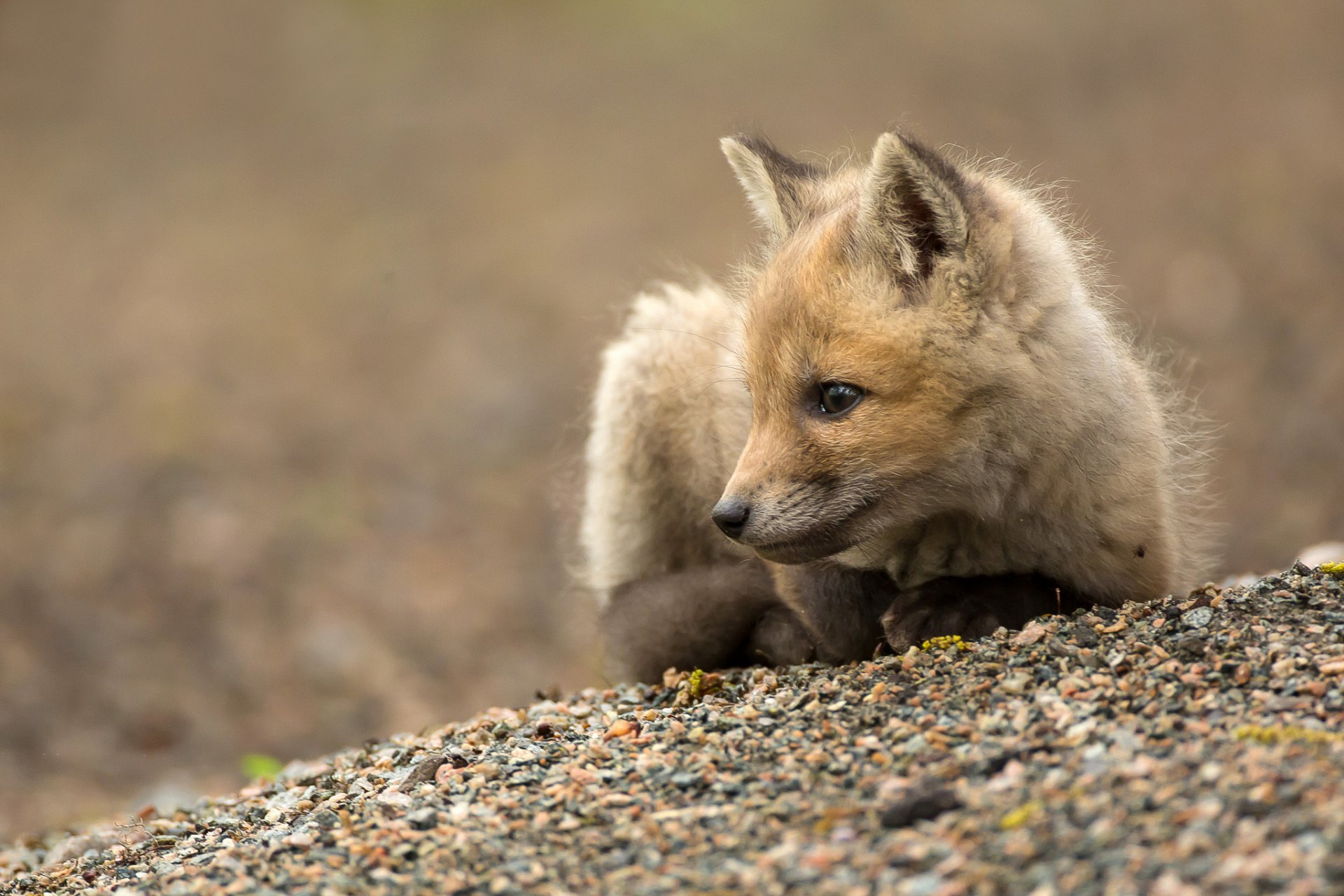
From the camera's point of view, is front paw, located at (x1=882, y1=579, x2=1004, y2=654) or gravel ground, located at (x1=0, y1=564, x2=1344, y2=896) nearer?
gravel ground, located at (x1=0, y1=564, x2=1344, y2=896)

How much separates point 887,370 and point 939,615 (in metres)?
0.91

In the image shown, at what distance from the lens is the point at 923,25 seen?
17156 millimetres

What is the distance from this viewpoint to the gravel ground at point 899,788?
8.68 feet

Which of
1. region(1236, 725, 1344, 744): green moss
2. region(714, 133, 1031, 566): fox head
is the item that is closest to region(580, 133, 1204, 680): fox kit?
region(714, 133, 1031, 566): fox head

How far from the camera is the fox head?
398 centimetres

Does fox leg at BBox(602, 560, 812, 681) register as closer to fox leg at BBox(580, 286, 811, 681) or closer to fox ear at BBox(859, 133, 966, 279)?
fox leg at BBox(580, 286, 811, 681)

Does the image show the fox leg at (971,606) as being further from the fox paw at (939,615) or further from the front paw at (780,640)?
the front paw at (780,640)

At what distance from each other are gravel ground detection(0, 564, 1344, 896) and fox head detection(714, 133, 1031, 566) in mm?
524

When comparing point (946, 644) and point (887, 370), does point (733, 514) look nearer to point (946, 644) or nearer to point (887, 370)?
point (887, 370)

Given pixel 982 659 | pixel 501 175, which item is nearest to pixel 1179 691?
pixel 982 659

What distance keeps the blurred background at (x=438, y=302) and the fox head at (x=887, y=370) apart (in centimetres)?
295

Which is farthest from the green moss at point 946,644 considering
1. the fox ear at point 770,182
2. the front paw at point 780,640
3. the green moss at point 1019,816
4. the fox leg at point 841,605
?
the fox ear at point 770,182

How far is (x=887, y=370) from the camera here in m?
3.98

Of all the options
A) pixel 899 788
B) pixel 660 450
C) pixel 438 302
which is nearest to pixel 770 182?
pixel 660 450
